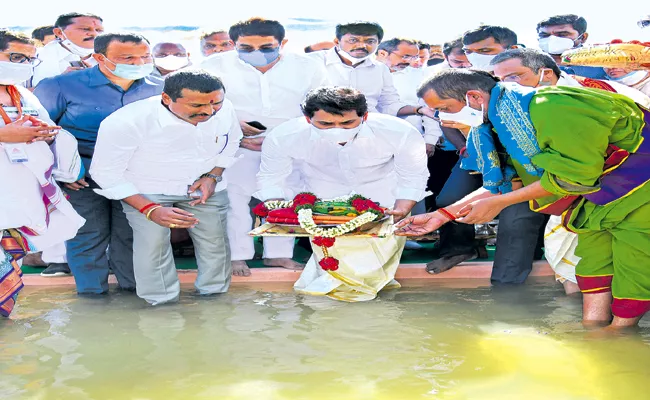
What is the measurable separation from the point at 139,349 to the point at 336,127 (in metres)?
2.00

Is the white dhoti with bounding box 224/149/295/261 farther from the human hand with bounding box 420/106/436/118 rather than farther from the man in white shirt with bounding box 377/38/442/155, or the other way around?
the man in white shirt with bounding box 377/38/442/155

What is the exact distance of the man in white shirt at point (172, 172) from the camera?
5.08 metres

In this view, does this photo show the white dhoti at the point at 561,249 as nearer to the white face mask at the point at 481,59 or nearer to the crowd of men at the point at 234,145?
the crowd of men at the point at 234,145

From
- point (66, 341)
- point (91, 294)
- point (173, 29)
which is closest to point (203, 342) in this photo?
point (66, 341)

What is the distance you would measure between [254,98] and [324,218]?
1.45 m

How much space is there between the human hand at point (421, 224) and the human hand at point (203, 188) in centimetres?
144

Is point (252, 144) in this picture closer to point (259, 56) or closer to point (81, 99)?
point (259, 56)

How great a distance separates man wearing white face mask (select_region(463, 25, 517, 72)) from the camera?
6.41m

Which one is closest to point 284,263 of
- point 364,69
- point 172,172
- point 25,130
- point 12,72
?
point 172,172

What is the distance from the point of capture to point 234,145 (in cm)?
558

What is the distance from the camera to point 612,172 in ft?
13.5

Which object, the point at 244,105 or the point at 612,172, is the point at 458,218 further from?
the point at 244,105

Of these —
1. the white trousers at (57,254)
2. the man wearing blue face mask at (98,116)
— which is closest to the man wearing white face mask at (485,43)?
the man wearing blue face mask at (98,116)

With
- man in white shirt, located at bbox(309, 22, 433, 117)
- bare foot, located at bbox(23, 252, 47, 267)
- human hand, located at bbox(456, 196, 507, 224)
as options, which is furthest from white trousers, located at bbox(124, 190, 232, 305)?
human hand, located at bbox(456, 196, 507, 224)
